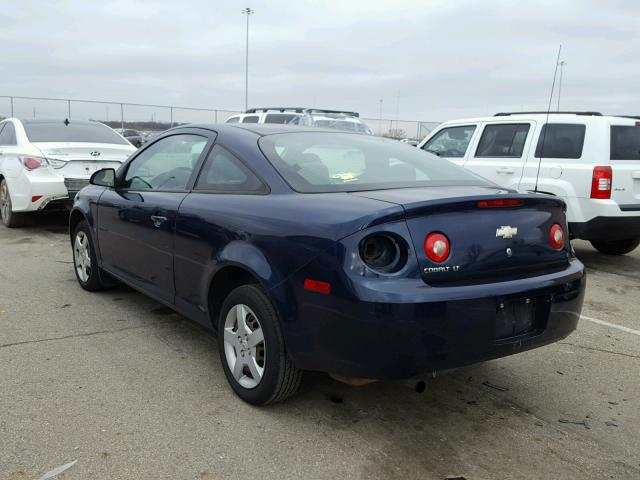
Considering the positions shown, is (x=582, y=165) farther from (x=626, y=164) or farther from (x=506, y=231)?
(x=506, y=231)

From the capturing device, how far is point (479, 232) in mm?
2814

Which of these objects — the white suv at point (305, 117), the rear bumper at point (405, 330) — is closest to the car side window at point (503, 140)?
the rear bumper at point (405, 330)

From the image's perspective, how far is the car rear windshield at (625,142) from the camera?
22.4 ft

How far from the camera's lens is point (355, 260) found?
2631 millimetres

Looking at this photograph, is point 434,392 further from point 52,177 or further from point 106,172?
point 52,177

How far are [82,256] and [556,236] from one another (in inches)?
162

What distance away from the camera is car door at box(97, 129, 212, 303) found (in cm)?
390

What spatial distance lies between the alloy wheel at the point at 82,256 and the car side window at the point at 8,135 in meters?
4.01

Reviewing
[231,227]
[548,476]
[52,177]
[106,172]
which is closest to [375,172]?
[231,227]

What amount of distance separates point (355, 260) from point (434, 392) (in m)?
1.30

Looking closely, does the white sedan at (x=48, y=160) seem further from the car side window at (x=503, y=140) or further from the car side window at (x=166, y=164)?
the car side window at (x=503, y=140)

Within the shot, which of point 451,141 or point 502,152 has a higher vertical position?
point 451,141

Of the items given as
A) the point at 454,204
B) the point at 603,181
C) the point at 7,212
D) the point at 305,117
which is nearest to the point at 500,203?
the point at 454,204

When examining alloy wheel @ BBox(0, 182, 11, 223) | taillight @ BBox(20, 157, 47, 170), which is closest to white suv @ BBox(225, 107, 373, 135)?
alloy wheel @ BBox(0, 182, 11, 223)
